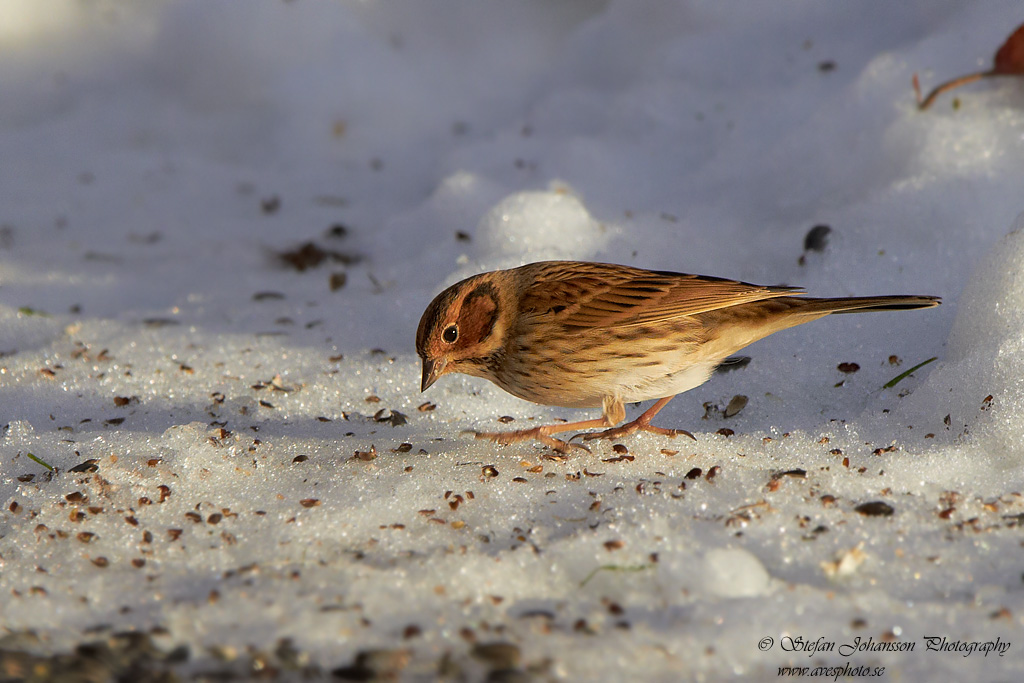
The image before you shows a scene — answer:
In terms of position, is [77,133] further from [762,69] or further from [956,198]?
[956,198]

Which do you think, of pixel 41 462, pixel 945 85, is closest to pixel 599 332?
pixel 41 462

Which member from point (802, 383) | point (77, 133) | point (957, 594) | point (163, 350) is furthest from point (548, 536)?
point (77, 133)

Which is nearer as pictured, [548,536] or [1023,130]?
[548,536]

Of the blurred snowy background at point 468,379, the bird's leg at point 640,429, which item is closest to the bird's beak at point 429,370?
the blurred snowy background at point 468,379

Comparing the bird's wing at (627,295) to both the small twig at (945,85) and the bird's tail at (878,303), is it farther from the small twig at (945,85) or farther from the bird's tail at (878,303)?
the small twig at (945,85)

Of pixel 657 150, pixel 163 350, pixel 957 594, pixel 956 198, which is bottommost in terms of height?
pixel 957 594

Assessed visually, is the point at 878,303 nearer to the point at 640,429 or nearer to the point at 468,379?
the point at 640,429
